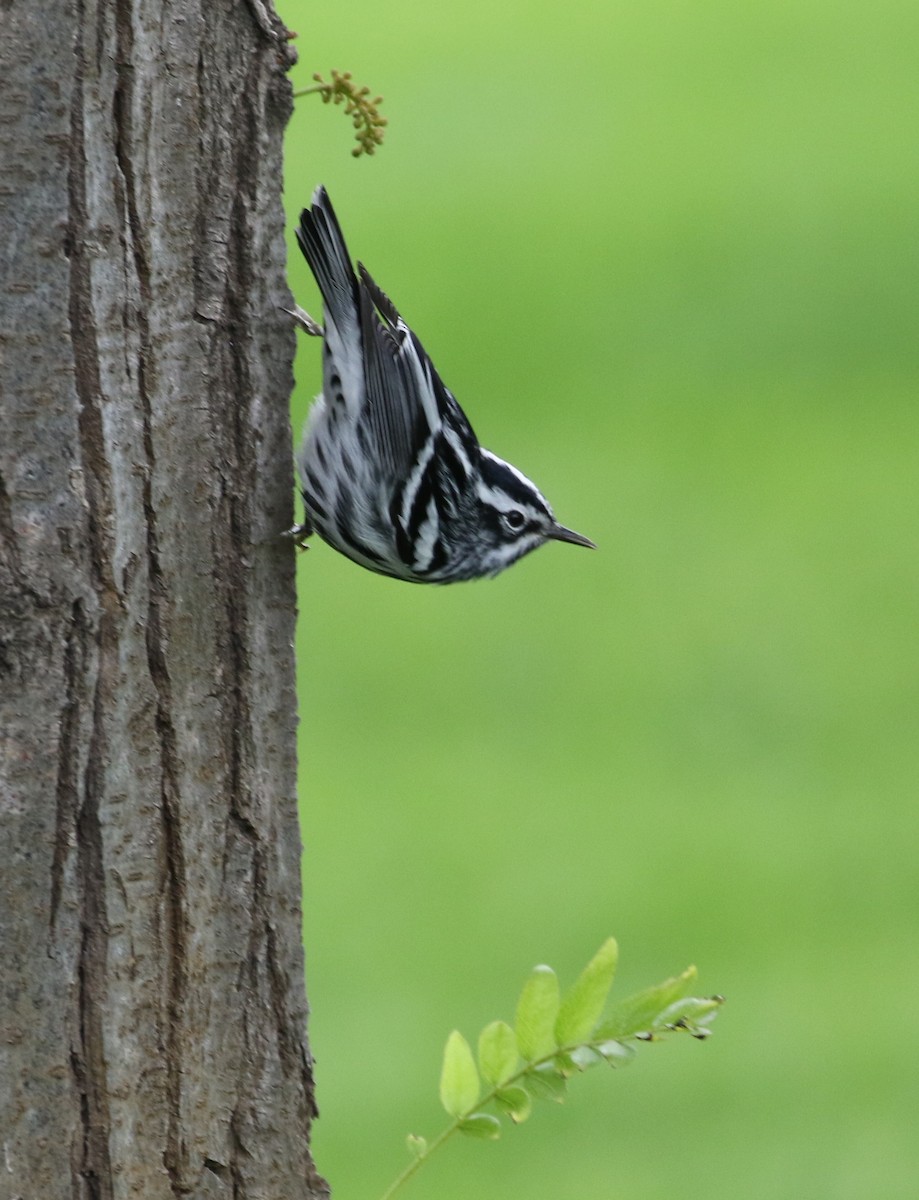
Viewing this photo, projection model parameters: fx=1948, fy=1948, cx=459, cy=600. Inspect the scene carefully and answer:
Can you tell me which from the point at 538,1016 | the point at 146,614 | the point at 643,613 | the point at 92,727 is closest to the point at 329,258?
the point at 146,614

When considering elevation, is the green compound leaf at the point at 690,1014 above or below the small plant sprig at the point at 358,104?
below

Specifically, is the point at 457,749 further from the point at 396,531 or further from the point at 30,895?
the point at 30,895

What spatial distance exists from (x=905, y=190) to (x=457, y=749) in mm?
8888

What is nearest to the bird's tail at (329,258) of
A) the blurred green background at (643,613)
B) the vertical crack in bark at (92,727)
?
the vertical crack in bark at (92,727)

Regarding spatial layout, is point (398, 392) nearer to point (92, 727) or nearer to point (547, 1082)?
point (92, 727)

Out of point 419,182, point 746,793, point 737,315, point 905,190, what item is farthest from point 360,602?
point 905,190

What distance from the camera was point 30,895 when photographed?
2801 millimetres

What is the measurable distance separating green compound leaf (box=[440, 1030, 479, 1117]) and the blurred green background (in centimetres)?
422

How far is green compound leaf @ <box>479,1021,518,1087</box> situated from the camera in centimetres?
267

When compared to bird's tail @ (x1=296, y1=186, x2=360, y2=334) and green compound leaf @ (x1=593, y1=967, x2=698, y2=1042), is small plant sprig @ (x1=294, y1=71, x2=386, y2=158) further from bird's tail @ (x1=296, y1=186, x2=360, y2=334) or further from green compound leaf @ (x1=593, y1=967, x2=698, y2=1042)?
green compound leaf @ (x1=593, y1=967, x2=698, y2=1042)

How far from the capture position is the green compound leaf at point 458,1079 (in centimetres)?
270

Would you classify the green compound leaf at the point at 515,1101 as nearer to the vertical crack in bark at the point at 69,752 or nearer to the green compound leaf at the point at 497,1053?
the green compound leaf at the point at 497,1053

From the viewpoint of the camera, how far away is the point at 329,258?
172 inches

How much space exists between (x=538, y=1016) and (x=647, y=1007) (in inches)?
6.1
